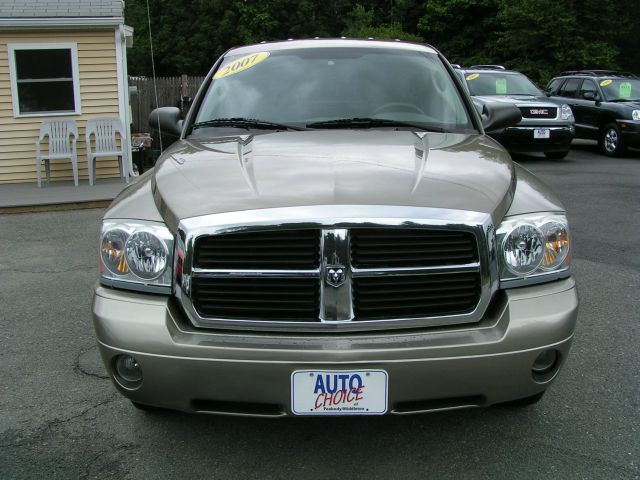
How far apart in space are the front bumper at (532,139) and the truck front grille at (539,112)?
205 millimetres

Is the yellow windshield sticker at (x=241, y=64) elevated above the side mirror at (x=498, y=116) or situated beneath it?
elevated above

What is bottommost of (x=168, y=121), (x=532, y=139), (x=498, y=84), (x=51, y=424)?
(x=51, y=424)

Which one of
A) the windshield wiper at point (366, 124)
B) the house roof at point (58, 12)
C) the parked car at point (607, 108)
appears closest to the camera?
the windshield wiper at point (366, 124)

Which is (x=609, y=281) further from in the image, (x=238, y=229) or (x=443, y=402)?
(x=238, y=229)

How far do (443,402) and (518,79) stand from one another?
1265 cm

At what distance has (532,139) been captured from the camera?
495 inches

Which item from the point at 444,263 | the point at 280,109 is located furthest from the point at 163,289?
the point at 280,109

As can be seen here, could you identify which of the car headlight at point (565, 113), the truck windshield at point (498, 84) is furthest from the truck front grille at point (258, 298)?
the truck windshield at point (498, 84)

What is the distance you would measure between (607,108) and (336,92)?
→ 39.0 feet

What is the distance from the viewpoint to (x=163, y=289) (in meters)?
2.53

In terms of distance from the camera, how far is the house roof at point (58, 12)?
1094 centimetres

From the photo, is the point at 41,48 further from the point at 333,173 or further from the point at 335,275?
the point at 335,275

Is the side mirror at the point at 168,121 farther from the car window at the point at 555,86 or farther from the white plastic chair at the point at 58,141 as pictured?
the car window at the point at 555,86

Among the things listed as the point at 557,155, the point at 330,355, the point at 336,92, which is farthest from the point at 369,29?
the point at 330,355
